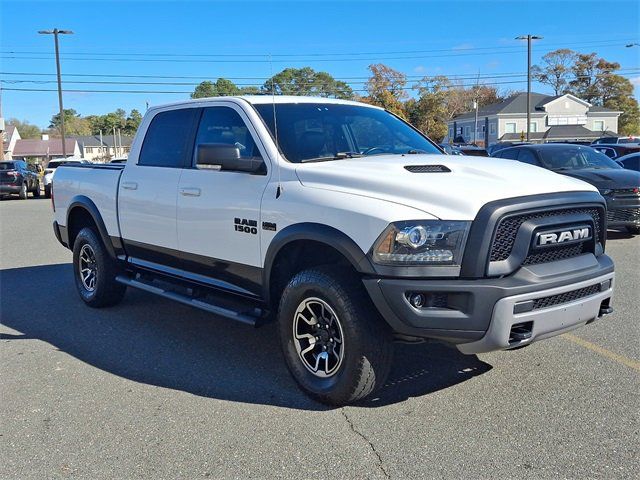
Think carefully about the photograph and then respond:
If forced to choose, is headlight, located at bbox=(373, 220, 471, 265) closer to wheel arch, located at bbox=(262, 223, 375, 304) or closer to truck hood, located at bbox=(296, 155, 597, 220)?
truck hood, located at bbox=(296, 155, 597, 220)

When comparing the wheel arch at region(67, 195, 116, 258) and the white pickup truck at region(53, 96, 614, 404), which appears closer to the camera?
the white pickup truck at region(53, 96, 614, 404)

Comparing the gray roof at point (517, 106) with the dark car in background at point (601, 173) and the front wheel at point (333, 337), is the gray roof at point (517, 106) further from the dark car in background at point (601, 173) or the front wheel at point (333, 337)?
the front wheel at point (333, 337)

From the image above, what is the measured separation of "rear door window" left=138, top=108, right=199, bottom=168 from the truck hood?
161 centimetres

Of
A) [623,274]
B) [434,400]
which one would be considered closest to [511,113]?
[623,274]

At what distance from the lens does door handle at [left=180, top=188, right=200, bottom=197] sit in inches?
198

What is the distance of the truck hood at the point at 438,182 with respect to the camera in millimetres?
3581

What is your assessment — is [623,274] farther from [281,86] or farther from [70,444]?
[70,444]

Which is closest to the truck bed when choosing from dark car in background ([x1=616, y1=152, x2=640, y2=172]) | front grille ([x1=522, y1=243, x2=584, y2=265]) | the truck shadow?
the truck shadow

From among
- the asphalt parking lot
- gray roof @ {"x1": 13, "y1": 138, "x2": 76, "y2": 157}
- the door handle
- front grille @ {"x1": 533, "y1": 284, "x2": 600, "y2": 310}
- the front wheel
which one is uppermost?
gray roof @ {"x1": 13, "y1": 138, "x2": 76, "y2": 157}

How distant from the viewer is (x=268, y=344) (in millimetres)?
5438

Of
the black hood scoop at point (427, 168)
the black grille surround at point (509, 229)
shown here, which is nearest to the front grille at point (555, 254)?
the black grille surround at point (509, 229)

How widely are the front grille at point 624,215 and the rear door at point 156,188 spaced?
8.23 meters

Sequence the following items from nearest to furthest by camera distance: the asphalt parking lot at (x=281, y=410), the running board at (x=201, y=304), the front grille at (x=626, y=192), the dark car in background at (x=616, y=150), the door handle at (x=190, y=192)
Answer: the asphalt parking lot at (x=281, y=410)
the running board at (x=201, y=304)
the door handle at (x=190, y=192)
the front grille at (x=626, y=192)
the dark car in background at (x=616, y=150)

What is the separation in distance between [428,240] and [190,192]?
235 cm
